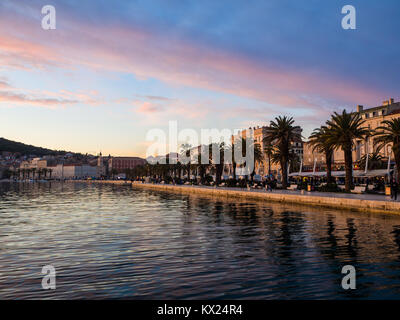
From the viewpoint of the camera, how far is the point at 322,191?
4875 cm

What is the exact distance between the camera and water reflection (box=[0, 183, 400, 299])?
35.2ft

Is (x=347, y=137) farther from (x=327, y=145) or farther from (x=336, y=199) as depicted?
(x=336, y=199)

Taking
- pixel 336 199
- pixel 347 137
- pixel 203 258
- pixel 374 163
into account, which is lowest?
pixel 203 258

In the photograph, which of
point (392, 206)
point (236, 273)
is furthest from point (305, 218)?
point (236, 273)

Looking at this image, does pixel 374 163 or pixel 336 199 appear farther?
pixel 374 163

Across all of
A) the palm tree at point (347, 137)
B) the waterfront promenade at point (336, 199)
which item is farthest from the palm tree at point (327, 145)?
the waterfront promenade at point (336, 199)

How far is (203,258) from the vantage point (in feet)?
49.0

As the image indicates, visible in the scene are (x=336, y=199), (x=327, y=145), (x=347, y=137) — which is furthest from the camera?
(x=327, y=145)

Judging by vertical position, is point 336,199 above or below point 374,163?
→ below

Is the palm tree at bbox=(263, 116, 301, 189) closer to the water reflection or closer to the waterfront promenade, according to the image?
the waterfront promenade

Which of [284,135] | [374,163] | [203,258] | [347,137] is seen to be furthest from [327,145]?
[203,258]

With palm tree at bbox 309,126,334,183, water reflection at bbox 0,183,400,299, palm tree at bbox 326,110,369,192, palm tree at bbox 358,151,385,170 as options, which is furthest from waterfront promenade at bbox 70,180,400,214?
palm tree at bbox 358,151,385,170

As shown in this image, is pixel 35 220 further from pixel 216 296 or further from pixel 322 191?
pixel 322 191

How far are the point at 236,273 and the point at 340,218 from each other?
17.6m
